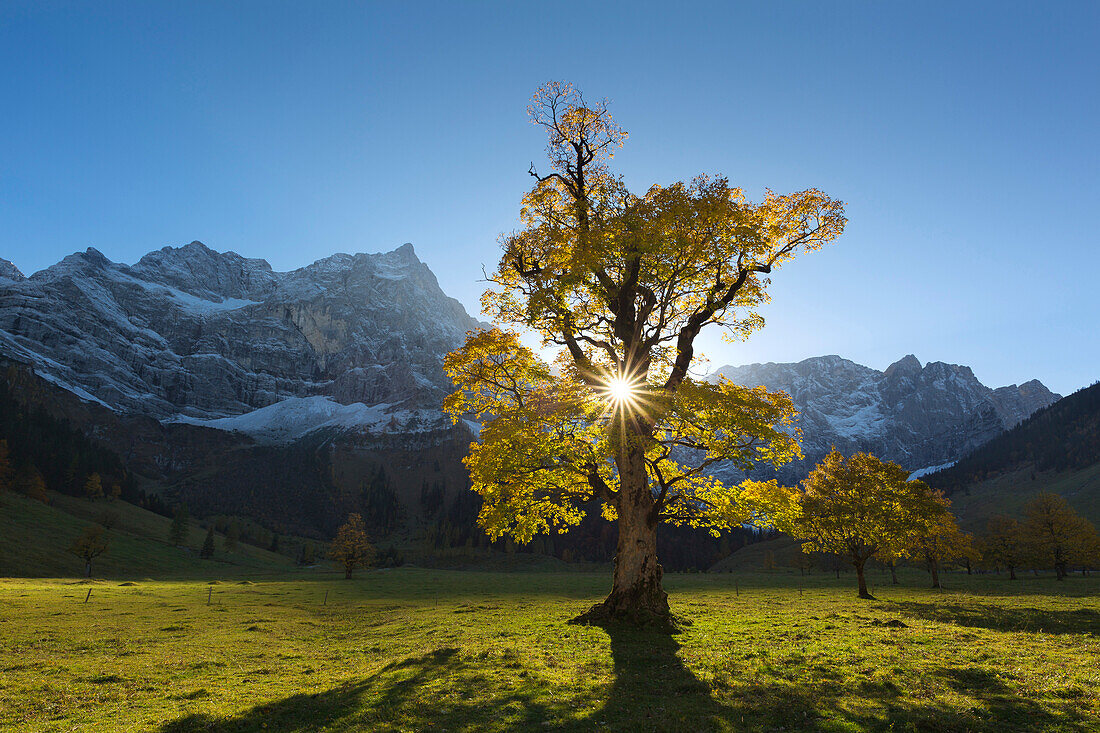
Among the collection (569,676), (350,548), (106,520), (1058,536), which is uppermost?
(106,520)

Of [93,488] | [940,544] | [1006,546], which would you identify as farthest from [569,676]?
[93,488]

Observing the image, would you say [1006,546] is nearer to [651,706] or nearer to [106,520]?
[651,706]

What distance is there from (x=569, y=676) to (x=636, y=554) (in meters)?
9.07

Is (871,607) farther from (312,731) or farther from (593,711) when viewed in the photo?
(312,731)

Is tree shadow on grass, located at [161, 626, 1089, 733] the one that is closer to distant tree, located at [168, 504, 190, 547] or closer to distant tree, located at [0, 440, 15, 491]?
distant tree, located at [168, 504, 190, 547]

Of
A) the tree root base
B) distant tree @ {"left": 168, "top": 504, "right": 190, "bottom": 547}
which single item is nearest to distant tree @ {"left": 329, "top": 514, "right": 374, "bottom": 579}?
distant tree @ {"left": 168, "top": 504, "right": 190, "bottom": 547}

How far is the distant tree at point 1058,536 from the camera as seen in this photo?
8575 cm

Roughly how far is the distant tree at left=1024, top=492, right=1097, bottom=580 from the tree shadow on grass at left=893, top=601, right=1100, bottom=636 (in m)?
67.3

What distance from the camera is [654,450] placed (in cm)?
2439

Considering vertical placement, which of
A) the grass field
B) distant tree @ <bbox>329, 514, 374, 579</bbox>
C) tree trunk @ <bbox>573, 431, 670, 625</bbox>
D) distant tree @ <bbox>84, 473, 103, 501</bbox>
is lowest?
distant tree @ <bbox>329, 514, 374, 579</bbox>

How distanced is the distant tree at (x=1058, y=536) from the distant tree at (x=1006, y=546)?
165 cm

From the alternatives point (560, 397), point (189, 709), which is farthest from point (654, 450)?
point (189, 709)

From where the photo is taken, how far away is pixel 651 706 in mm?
13219

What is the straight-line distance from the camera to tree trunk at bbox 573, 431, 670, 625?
24.5 m
